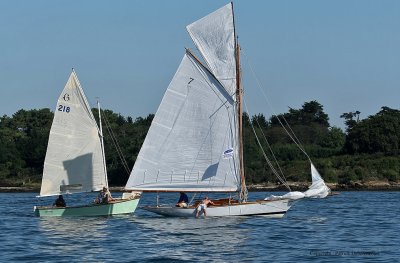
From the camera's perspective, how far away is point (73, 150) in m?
64.4

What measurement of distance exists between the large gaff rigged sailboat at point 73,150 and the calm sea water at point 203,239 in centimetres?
333

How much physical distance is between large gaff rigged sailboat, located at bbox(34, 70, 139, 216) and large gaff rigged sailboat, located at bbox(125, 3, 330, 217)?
607 cm

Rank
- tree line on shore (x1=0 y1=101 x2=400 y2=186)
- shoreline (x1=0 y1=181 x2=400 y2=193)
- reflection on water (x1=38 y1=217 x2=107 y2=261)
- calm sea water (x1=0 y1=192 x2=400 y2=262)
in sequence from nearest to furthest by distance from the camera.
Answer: calm sea water (x1=0 y1=192 x2=400 y2=262)
reflection on water (x1=38 y1=217 x2=107 y2=261)
shoreline (x1=0 y1=181 x2=400 y2=193)
tree line on shore (x1=0 y1=101 x2=400 y2=186)

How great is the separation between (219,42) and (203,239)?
15559 mm

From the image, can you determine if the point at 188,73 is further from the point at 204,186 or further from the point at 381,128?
the point at 381,128

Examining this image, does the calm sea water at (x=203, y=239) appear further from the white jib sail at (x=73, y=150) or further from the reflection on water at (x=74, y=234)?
the white jib sail at (x=73, y=150)

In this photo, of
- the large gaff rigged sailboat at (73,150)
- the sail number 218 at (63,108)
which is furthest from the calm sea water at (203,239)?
the sail number 218 at (63,108)

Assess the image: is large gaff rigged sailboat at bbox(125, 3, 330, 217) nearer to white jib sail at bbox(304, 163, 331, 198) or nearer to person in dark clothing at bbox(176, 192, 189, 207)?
person in dark clothing at bbox(176, 192, 189, 207)

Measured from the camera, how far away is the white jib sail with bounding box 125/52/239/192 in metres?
58.0

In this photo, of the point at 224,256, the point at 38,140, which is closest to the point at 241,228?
the point at 224,256

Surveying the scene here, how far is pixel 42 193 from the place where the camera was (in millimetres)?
64375

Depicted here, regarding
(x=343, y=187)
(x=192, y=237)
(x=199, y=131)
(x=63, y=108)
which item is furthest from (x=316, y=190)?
(x=343, y=187)

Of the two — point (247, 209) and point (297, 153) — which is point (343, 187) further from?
point (247, 209)

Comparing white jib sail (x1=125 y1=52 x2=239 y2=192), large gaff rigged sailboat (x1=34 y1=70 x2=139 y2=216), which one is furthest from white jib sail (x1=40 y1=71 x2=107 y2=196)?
white jib sail (x1=125 y1=52 x2=239 y2=192)
